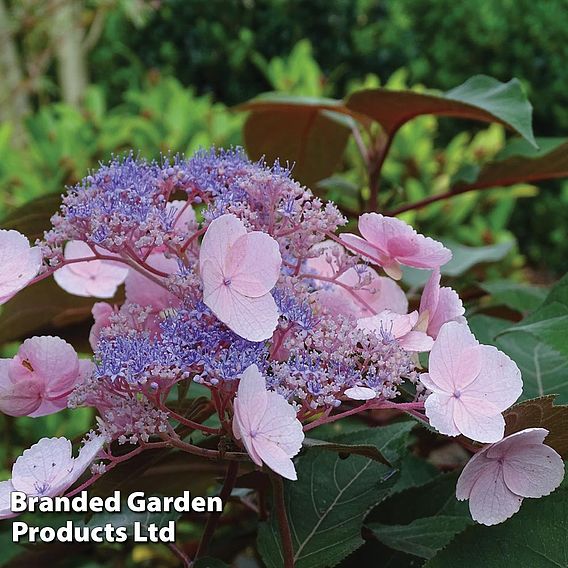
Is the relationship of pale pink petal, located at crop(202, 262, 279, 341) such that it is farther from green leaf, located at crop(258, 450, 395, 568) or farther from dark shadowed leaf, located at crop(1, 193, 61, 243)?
dark shadowed leaf, located at crop(1, 193, 61, 243)

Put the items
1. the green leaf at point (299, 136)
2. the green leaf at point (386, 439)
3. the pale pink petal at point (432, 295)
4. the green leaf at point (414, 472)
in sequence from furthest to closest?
the green leaf at point (299, 136)
the green leaf at point (414, 472)
the green leaf at point (386, 439)
the pale pink petal at point (432, 295)

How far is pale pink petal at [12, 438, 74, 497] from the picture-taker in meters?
0.51

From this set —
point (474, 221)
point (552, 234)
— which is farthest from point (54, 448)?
point (552, 234)

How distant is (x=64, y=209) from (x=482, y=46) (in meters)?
4.47

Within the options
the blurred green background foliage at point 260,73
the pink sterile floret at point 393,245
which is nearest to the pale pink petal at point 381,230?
the pink sterile floret at point 393,245

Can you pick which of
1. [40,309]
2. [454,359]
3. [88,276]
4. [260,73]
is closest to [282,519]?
[454,359]

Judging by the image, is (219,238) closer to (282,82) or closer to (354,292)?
(354,292)

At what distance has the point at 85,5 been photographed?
4520mm

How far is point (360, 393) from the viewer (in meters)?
0.51

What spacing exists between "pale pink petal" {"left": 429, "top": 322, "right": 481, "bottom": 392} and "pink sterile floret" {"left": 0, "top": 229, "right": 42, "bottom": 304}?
0.86 ft

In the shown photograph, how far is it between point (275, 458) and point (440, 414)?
98mm

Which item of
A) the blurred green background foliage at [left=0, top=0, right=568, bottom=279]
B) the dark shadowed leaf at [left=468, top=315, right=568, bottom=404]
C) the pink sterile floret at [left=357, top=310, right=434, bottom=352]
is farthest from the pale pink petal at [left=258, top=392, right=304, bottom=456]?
the blurred green background foliage at [left=0, top=0, right=568, bottom=279]

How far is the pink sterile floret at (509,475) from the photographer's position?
0.51m

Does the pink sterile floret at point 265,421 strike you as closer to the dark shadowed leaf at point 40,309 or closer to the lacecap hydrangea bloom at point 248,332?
the lacecap hydrangea bloom at point 248,332
